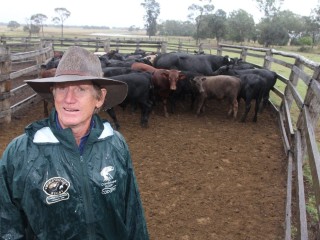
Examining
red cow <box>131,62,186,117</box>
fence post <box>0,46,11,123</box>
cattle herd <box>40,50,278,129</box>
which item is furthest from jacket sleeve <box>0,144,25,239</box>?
red cow <box>131,62,186,117</box>

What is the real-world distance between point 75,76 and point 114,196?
2.31 feet

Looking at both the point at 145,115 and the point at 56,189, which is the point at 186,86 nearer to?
the point at 145,115

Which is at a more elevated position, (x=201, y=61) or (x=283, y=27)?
(x=283, y=27)

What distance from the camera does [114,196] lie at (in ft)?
5.78

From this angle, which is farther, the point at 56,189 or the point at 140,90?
the point at 140,90

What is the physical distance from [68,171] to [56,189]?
0.11 metres

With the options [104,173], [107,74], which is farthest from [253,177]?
[107,74]

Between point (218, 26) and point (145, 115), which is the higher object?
point (218, 26)

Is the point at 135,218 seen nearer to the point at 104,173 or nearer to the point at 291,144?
Result: the point at 104,173

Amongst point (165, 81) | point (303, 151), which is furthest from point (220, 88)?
point (303, 151)

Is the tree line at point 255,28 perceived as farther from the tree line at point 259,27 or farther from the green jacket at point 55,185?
the green jacket at point 55,185

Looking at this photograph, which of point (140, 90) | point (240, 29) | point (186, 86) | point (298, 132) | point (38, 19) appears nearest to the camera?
point (298, 132)

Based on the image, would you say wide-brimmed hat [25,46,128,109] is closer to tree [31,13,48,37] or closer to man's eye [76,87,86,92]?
man's eye [76,87,86,92]

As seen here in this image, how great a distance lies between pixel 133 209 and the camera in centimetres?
196
